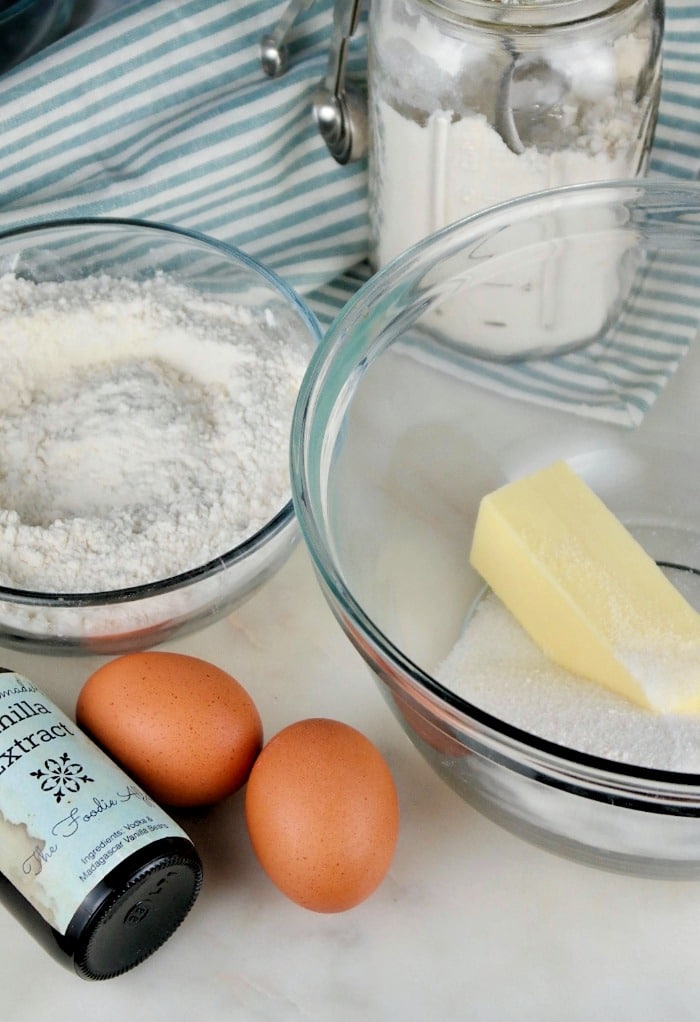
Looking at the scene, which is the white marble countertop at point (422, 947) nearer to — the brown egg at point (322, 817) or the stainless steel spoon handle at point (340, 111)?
the brown egg at point (322, 817)

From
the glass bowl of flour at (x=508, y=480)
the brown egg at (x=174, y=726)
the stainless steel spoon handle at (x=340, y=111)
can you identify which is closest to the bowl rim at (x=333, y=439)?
the glass bowl of flour at (x=508, y=480)

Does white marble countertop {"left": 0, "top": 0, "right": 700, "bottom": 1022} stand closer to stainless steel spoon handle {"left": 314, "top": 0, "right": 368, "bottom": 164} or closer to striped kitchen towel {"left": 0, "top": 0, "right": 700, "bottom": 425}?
striped kitchen towel {"left": 0, "top": 0, "right": 700, "bottom": 425}

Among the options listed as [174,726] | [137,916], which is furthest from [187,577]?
[137,916]

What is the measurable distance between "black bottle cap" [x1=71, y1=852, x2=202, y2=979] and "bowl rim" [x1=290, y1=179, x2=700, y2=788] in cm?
16

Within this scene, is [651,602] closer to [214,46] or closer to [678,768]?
[678,768]

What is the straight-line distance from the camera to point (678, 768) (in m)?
0.69

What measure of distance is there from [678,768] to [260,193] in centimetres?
63

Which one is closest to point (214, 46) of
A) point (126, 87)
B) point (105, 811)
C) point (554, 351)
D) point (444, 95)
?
point (126, 87)

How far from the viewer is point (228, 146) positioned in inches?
40.1

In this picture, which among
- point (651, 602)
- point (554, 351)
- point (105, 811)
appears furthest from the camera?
point (554, 351)

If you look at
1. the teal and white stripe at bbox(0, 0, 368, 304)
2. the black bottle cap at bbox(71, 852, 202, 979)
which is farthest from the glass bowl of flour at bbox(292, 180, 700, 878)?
the teal and white stripe at bbox(0, 0, 368, 304)

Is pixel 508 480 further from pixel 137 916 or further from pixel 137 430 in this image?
pixel 137 916

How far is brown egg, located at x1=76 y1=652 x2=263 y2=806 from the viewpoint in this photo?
692mm

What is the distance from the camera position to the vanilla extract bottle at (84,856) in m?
0.62
